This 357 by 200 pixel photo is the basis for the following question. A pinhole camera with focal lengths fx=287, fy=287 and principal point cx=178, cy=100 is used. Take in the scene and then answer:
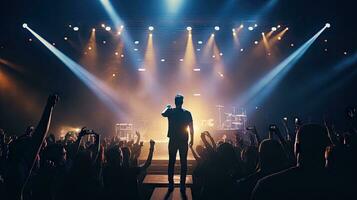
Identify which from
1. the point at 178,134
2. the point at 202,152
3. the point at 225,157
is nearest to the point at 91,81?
the point at 178,134

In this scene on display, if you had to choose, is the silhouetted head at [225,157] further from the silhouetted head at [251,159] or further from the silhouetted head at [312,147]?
the silhouetted head at [312,147]

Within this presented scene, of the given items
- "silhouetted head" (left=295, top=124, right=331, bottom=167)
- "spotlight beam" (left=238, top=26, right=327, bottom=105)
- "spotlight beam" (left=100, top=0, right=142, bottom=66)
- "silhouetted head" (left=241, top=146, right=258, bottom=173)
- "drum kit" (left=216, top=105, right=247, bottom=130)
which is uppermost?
"spotlight beam" (left=100, top=0, right=142, bottom=66)

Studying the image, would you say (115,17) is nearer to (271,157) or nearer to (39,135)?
(271,157)

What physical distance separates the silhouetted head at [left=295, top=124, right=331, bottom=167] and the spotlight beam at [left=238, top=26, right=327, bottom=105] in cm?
1571

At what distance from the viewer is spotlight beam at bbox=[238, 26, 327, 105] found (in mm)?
16812

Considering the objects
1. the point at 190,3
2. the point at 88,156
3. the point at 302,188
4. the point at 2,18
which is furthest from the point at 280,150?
the point at 2,18

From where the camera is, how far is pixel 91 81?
19516 mm

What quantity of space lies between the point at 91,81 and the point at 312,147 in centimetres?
1901

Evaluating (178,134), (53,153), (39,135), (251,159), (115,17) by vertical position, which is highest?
(115,17)

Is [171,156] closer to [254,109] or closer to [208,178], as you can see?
[208,178]

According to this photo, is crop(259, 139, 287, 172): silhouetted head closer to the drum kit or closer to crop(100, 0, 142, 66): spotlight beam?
crop(100, 0, 142, 66): spotlight beam

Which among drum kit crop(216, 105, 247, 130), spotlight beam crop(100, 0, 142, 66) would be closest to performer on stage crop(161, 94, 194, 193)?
spotlight beam crop(100, 0, 142, 66)

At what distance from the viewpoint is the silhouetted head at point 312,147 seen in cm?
181

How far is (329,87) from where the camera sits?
16625 millimetres
